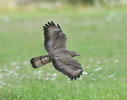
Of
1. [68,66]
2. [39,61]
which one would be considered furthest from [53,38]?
[68,66]

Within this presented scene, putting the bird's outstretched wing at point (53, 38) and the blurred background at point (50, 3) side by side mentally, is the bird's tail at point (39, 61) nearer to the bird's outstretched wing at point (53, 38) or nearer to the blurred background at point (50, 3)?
the bird's outstretched wing at point (53, 38)

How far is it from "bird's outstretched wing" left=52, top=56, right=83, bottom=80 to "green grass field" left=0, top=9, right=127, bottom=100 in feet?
1.14

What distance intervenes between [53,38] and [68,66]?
0.64m

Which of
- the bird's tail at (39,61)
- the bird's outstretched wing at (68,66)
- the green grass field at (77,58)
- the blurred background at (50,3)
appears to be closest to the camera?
the bird's outstretched wing at (68,66)

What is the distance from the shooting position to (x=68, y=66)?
607 centimetres

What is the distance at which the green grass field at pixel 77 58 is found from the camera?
6289 millimetres

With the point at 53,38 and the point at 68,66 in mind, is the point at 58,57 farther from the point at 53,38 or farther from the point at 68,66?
the point at 53,38

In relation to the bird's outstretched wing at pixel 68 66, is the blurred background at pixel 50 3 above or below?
below

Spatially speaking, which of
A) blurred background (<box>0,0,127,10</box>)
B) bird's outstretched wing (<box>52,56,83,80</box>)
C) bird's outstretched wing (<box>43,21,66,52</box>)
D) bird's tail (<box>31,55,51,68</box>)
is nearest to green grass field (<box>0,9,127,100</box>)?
bird's outstretched wing (<box>52,56,83,80</box>)

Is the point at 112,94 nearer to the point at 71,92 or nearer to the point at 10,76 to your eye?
the point at 71,92

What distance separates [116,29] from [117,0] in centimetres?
1533

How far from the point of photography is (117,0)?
35.9m

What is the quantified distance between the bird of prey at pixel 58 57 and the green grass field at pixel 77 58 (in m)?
0.41

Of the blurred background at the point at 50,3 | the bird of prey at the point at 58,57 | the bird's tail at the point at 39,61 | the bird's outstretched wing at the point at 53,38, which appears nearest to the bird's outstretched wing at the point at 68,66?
the bird of prey at the point at 58,57
